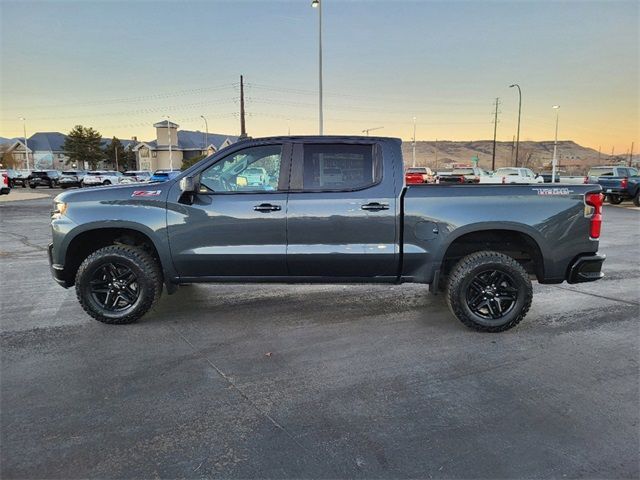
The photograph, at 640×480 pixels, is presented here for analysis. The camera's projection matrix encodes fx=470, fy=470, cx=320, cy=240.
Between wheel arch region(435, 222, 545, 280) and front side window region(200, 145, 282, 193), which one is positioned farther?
front side window region(200, 145, 282, 193)

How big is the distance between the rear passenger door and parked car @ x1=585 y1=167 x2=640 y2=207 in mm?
20954

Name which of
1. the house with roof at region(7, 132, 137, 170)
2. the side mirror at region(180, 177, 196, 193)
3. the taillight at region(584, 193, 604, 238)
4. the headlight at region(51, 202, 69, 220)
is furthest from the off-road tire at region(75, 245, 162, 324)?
the house with roof at region(7, 132, 137, 170)

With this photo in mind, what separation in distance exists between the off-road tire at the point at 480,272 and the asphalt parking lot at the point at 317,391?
130 mm

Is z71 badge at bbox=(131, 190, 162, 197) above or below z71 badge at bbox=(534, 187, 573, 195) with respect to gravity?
below

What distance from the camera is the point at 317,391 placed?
11.6ft

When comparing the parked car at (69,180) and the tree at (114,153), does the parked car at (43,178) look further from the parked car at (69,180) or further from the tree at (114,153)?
the tree at (114,153)

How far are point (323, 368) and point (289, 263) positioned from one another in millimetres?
1281

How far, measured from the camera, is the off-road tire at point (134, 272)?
4918 mm

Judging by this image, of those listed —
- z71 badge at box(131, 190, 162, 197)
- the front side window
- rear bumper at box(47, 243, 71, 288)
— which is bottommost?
rear bumper at box(47, 243, 71, 288)

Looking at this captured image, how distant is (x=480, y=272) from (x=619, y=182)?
21.5 metres

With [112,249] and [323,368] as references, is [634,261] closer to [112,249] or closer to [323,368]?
[323,368]

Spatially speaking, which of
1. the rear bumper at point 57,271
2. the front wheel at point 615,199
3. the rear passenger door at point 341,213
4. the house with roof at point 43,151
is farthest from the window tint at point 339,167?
the house with roof at point 43,151

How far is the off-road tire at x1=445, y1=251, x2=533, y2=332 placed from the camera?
4758mm

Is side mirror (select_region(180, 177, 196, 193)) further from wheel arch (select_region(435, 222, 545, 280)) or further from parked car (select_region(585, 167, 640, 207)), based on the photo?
parked car (select_region(585, 167, 640, 207))
